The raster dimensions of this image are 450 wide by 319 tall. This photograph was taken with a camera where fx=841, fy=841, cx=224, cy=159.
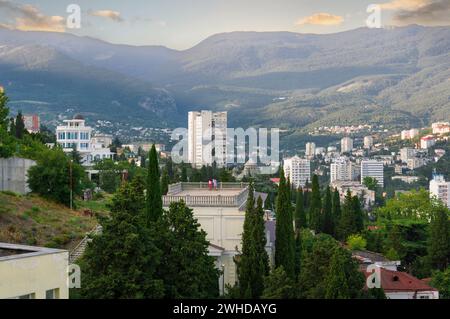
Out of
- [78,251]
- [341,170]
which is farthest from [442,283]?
[341,170]

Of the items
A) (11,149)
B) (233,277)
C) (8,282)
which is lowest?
(233,277)

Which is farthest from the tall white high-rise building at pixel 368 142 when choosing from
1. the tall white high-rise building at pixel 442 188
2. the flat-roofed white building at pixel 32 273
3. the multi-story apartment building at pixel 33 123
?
the flat-roofed white building at pixel 32 273

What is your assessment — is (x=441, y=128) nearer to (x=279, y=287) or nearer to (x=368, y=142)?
(x=368, y=142)

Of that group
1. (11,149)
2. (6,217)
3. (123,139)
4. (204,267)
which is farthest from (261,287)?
(123,139)

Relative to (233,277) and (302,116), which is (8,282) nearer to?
(233,277)

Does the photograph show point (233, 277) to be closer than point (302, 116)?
Yes
